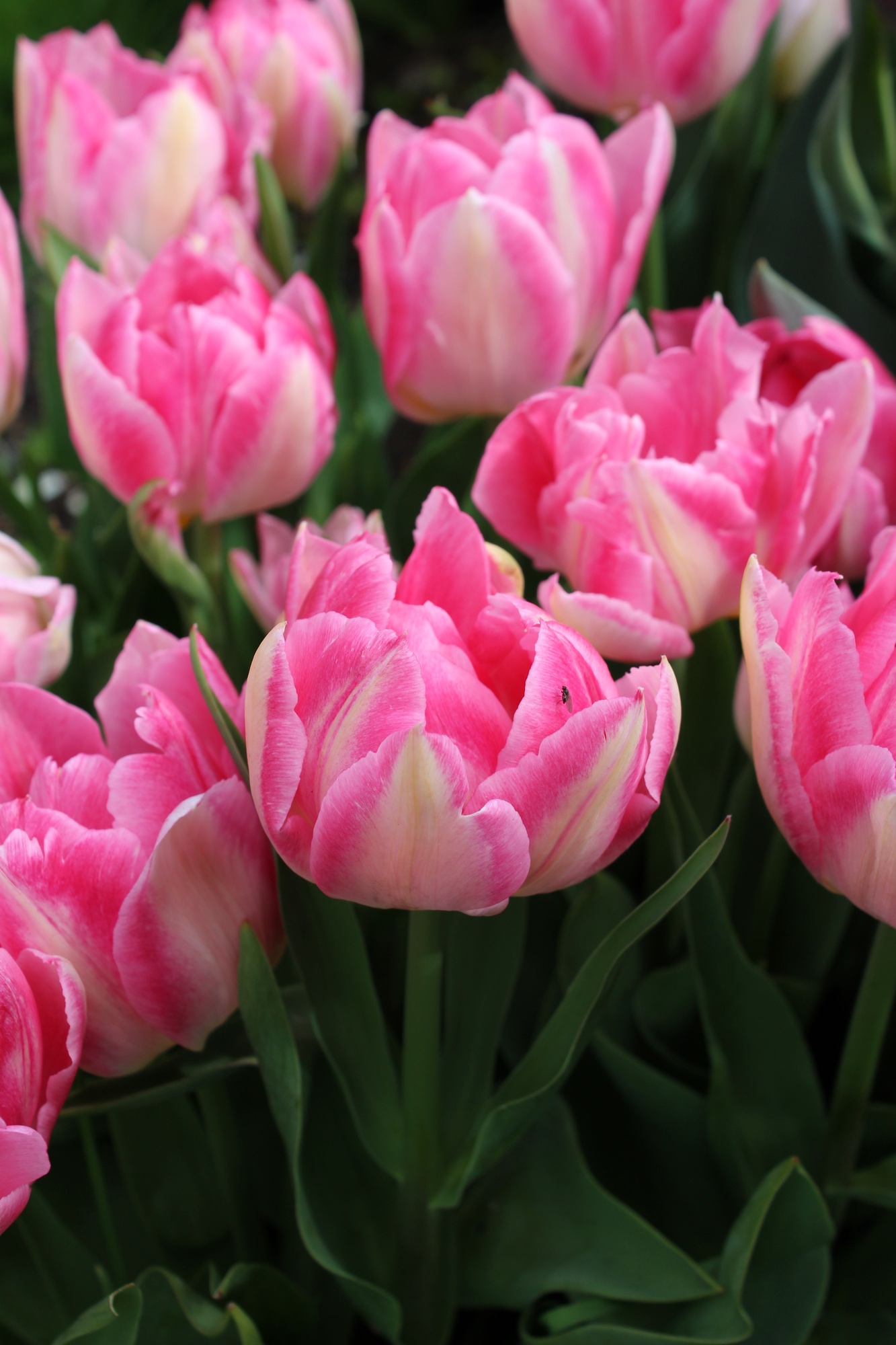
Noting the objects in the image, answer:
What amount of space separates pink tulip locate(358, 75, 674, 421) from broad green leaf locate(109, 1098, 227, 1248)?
32 centimetres

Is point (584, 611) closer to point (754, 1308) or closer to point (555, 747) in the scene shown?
point (555, 747)

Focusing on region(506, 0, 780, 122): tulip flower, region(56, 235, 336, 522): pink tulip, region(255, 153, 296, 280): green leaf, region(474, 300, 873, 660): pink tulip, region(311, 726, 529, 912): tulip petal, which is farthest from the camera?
region(255, 153, 296, 280): green leaf

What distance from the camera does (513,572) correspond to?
38 cm

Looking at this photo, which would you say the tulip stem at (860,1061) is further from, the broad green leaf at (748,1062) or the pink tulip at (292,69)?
the pink tulip at (292,69)

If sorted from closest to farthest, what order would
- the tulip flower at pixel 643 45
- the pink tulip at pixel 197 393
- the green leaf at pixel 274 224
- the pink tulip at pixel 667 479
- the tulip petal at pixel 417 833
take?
1. the tulip petal at pixel 417 833
2. the pink tulip at pixel 667 479
3. the pink tulip at pixel 197 393
4. the tulip flower at pixel 643 45
5. the green leaf at pixel 274 224

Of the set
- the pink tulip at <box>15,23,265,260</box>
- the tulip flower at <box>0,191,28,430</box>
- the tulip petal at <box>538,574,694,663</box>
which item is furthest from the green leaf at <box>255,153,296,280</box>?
the tulip petal at <box>538,574,694,663</box>

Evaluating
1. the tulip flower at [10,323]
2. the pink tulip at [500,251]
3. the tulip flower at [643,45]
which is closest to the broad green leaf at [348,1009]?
the pink tulip at [500,251]

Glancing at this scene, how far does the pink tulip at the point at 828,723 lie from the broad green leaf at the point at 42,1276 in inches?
11.7

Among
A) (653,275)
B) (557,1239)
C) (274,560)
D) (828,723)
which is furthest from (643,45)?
(557,1239)

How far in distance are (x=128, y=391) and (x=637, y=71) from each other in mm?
326

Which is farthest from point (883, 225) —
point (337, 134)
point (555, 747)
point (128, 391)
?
point (555, 747)

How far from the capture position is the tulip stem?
42 cm

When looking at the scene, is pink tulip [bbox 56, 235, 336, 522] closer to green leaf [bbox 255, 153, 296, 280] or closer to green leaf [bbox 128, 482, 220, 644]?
green leaf [bbox 128, 482, 220, 644]

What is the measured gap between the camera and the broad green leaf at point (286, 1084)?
363mm
